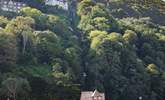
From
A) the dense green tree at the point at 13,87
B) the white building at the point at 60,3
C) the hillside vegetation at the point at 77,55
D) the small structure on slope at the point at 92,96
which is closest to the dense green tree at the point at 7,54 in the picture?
the hillside vegetation at the point at 77,55

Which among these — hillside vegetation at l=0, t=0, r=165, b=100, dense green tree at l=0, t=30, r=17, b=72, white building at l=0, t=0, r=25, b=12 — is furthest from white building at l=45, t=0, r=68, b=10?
dense green tree at l=0, t=30, r=17, b=72

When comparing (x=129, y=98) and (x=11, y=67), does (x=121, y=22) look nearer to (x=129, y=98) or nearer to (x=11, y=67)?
(x=129, y=98)

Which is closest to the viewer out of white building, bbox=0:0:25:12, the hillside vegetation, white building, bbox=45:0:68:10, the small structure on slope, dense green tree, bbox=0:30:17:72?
the small structure on slope

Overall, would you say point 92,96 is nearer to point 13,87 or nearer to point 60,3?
point 13,87

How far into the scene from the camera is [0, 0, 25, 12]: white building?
75375mm

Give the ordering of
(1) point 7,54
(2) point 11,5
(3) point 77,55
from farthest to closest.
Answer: (2) point 11,5 < (3) point 77,55 < (1) point 7,54

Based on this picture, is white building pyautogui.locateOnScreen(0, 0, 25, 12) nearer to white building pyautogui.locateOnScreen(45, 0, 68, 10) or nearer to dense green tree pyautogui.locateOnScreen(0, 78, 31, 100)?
white building pyautogui.locateOnScreen(45, 0, 68, 10)

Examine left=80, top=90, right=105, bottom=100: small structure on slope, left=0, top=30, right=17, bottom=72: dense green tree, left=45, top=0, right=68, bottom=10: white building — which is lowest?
left=80, top=90, right=105, bottom=100: small structure on slope

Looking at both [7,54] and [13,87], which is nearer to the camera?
[13,87]

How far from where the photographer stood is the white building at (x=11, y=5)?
2968 inches

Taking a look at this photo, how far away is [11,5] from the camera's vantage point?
3027 inches

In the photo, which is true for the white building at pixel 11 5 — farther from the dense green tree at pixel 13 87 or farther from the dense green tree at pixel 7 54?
the dense green tree at pixel 13 87

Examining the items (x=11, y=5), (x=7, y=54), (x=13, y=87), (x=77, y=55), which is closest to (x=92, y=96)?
(x=13, y=87)

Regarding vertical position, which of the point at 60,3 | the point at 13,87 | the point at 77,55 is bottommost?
the point at 13,87
